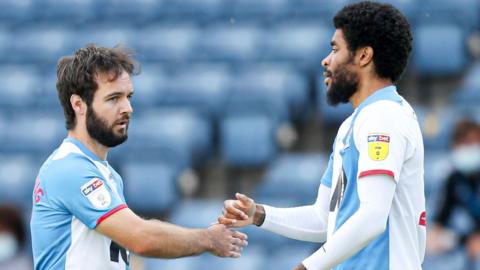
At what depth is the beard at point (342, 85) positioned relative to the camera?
4770 millimetres

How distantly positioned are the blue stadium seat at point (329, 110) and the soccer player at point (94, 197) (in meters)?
4.85

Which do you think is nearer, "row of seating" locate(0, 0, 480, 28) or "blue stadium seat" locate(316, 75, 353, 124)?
"blue stadium seat" locate(316, 75, 353, 124)

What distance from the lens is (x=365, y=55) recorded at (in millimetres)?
4719

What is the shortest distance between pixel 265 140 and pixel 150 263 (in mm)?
1582

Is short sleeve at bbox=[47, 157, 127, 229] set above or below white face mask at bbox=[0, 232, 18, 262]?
above

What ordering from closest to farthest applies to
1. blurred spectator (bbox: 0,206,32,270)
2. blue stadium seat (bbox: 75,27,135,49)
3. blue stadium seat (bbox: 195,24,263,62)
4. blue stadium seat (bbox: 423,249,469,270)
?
blurred spectator (bbox: 0,206,32,270) < blue stadium seat (bbox: 423,249,469,270) < blue stadium seat (bbox: 195,24,263,62) < blue stadium seat (bbox: 75,27,135,49)

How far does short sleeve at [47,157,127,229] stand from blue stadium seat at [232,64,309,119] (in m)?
5.46

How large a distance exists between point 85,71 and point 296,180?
15.3 ft

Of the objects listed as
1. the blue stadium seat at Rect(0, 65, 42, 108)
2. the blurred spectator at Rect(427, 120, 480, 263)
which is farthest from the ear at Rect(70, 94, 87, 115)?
the blue stadium seat at Rect(0, 65, 42, 108)

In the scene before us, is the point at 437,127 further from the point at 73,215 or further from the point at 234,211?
the point at 73,215

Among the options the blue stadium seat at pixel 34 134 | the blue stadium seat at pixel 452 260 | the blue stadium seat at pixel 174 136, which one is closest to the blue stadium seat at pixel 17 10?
the blue stadium seat at pixel 34 134

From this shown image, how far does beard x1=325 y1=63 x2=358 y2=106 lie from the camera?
15.6 feet

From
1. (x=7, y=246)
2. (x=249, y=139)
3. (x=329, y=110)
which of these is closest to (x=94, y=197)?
(x=7, y=246)

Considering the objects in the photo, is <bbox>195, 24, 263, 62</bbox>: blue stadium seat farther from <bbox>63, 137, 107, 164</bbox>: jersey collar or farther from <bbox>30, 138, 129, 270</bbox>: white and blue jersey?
<bbox>30, 138, 129, 270</bbox>: white and blue jersey
